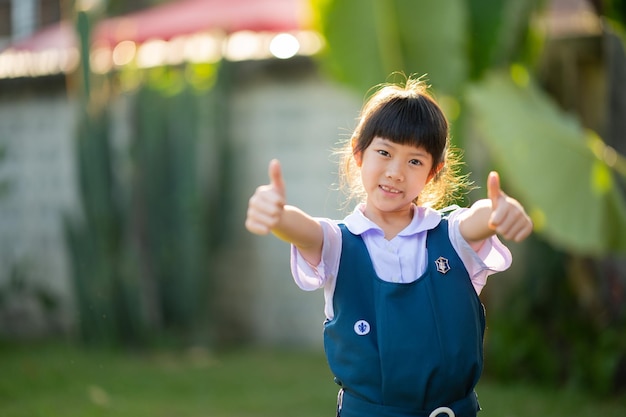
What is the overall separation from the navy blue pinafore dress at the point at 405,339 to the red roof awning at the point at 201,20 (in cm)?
637

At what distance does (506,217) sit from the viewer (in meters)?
2.28

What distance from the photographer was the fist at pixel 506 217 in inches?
89.7

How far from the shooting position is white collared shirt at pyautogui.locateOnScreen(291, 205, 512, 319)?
247cm

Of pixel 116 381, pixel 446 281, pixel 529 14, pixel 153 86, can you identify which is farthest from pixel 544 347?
pixel 446 281

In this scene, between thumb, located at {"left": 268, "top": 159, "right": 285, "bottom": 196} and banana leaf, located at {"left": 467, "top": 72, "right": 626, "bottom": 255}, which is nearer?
thumb, located at {"left": 268, "top": 159, "right": 285, "bottom": 196}

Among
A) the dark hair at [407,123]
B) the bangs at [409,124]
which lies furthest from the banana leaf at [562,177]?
the bangs at [409,124]

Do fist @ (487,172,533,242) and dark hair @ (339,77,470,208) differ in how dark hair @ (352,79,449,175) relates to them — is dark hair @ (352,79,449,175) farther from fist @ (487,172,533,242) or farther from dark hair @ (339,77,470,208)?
fist @ (487,172,533,242)

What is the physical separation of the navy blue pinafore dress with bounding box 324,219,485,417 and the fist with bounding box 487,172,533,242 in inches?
8.7

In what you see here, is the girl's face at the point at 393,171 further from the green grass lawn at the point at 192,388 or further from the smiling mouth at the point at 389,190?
the green grass lawn at the point at 192,388

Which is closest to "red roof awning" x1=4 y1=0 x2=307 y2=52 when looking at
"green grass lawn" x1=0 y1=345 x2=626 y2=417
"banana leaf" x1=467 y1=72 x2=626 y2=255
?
"green grass lawn" x1=0 y1=345 x2=626 y2=417

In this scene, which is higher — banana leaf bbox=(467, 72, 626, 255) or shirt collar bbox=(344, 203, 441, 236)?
shirt collar bbox=(344, 203, 441, 236)

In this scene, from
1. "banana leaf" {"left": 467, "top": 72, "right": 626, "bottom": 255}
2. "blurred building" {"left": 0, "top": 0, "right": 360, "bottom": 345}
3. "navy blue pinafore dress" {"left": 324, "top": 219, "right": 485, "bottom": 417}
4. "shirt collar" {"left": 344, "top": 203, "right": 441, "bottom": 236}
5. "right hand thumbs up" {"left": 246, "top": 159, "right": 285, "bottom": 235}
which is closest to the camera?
"right hand thumbs up" {"left": 246, "top": 159, "right": 285, "bottom": 235}

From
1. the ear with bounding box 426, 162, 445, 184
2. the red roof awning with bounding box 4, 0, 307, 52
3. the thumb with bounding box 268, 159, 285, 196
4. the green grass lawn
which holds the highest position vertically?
the red roof awning with bounding box 4, 0, 307, 52

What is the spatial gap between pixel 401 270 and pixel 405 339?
17 cm
